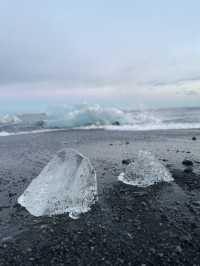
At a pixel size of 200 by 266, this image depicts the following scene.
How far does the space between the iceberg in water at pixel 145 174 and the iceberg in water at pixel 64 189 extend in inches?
65.0

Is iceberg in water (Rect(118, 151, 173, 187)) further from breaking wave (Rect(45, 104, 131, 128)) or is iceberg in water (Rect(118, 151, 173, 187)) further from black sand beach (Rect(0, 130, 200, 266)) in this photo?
breaking wave (Rect(45, 104, 131, 128))

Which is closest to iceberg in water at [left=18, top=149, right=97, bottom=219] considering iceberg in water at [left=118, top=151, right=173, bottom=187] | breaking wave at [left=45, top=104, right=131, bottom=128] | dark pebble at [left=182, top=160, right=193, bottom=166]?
iceberg in water at [left=118, top=151, right=173, bottom=187]

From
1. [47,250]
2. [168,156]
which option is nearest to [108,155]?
[168,156]

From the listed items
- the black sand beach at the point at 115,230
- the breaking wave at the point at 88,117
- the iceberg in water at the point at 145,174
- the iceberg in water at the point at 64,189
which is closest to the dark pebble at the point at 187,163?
the black sand beach at the point at 115,230

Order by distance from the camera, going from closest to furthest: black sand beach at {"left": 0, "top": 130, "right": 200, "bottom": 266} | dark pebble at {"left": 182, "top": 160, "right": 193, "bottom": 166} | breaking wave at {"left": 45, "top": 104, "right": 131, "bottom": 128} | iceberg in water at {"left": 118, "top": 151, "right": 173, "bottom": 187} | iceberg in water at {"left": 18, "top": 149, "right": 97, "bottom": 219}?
1. black sand beach at {"left": 0, "top": 130, "right": 200, "bottom": 266}
2. iceberg in water at {"left": 18, "top": 149, "right": 97, "bottom": 219}
3. iceberg in water at {"left": 118, "top": 151, "right": 173, "bottom": 187}
4. dark pebble at {"left": 182, "top": 160, "right": 193, "bottom": 166}
5. breaking wave at {"left": 45, "top": 104, "right": 131, "bottom": 128}

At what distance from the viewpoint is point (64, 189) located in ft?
19.8

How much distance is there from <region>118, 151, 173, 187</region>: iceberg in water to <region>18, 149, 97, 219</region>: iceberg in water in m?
1.65

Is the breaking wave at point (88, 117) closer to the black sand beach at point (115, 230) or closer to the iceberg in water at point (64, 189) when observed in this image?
the black sand beach at point (115, 230)

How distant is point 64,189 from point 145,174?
2.63 meters

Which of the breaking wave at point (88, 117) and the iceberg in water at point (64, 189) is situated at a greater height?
the breaking wave at point (88, 117)

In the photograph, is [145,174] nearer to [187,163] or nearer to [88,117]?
[187,163]

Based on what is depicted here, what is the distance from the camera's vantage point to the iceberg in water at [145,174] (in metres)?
7.25

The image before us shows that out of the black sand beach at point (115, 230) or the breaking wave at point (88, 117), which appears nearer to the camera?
the black sand beach at point (115, 230)

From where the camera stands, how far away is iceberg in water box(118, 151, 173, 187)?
23.8 feet
